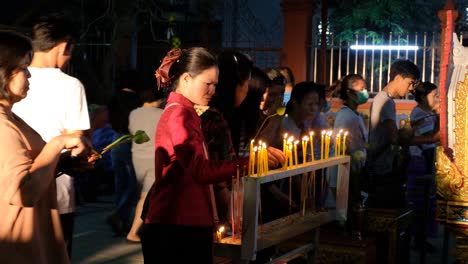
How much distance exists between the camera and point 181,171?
399 centimetres

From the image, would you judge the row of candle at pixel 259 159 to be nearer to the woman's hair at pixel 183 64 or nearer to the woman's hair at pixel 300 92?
the woman's hair at pixel 183 64

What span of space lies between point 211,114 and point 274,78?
2.60m

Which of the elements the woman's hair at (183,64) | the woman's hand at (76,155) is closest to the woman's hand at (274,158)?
the woman's hair at (183,64)

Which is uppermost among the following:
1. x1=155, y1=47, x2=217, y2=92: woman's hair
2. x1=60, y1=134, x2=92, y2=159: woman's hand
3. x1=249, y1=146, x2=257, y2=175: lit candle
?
x1=155, y1=47, x2=217, y2=92: woman's hair

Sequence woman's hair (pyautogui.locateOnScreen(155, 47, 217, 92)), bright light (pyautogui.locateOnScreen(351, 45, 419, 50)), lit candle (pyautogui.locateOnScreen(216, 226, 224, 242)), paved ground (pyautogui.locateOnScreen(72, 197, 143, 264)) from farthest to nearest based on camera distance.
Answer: bright light (pyautogui.locateOnScreen(351, 45, 419, 50))
paved ground (pyautogui.locateOnScreen(72, 197, 143, 264))
lit candle (pyautogui.locateOnScreen(216, 226, 224, 242))
woman's hair (pyautogui.locateOnScreen(155, 47, 217, 92))

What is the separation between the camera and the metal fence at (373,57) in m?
13.7

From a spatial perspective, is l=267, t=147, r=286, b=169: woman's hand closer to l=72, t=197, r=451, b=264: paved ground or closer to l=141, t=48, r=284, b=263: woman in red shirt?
l=141, t=48, r=284, b=263: woman in red shirt

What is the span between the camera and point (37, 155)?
3.58m

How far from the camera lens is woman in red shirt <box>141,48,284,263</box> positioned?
3.91 metres

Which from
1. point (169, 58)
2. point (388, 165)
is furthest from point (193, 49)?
point (388, 165)

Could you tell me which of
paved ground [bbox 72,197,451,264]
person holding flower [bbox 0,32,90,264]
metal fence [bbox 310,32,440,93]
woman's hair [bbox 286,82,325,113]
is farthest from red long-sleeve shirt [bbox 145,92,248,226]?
metal fence [bbox 310,32,440,93]

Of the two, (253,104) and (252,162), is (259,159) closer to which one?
(252,162)

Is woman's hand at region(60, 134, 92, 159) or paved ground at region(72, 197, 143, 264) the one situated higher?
woman's hand at region(60, 134, 92, 159)

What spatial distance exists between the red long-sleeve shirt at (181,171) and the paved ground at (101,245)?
12.0ft
